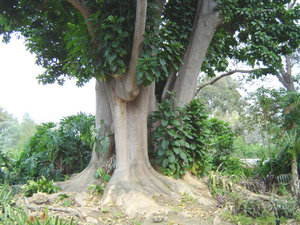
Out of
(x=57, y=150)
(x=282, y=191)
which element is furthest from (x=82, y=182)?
(x=282, y=191)

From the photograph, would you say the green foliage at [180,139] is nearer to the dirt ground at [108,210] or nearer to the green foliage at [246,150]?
the dirt ground at [108,210]

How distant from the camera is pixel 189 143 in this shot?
5.69m

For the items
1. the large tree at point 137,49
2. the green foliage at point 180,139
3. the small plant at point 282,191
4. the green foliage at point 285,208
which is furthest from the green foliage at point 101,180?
the small plant at point 282,191

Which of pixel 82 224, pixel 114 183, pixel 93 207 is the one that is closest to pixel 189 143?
pixel 114 183

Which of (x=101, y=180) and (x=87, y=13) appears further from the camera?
(x=101, y=180)

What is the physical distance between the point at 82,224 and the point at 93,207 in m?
0.95

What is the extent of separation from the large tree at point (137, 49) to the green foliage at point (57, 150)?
971mm

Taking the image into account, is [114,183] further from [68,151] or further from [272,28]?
[272,28]

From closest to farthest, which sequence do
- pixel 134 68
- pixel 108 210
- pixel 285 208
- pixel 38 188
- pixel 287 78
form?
pixel 285 208 → pixel 108 210 → pixel 134 68 → pixel 38 188 → pixel 287 78

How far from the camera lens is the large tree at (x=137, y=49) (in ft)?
15.1

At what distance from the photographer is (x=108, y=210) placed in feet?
13.9

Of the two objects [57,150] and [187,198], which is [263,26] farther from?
[57,150]

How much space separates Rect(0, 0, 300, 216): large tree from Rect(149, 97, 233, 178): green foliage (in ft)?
0.89

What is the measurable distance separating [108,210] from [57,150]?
2870mm
